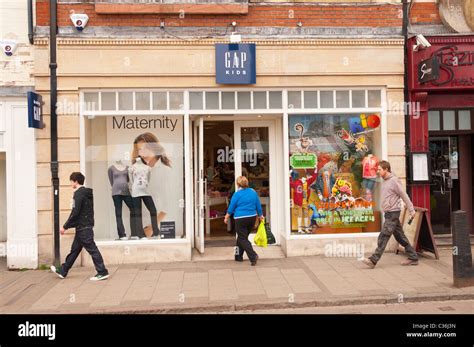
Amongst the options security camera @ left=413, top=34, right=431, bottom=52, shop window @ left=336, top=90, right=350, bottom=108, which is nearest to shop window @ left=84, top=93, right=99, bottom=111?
shop window @ left=336, top=90, right=350, bottom=108

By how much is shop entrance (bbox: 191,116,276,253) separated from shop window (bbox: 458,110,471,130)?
3.87 m

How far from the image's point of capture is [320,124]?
1013cm

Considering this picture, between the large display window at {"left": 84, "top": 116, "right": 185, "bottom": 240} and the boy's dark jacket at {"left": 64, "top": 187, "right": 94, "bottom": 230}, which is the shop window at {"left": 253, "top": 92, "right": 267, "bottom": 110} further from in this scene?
the boy's dark jacket at {"left": 64, "top": 187, "right": 94, "bottom": 230}

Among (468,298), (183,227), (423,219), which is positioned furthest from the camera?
(183,227)

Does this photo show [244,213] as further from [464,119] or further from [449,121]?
[464,119]

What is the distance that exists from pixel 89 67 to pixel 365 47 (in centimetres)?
539

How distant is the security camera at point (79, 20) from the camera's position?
937 cm

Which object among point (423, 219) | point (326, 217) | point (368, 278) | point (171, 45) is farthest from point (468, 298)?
point (171, 45)

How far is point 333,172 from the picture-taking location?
33.4 feet

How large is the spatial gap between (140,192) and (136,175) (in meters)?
0.35

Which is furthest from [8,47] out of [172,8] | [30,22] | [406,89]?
[406,89]

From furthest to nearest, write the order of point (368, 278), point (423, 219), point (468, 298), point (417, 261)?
point (423, 219) → point (417, 261) → point (368, 278) → point (468, 298)

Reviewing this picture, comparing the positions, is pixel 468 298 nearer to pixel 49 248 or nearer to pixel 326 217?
pixel 326 217

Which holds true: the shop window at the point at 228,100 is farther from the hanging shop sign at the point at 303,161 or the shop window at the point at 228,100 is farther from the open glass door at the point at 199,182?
the hanging shop sign at the point at 303,161
